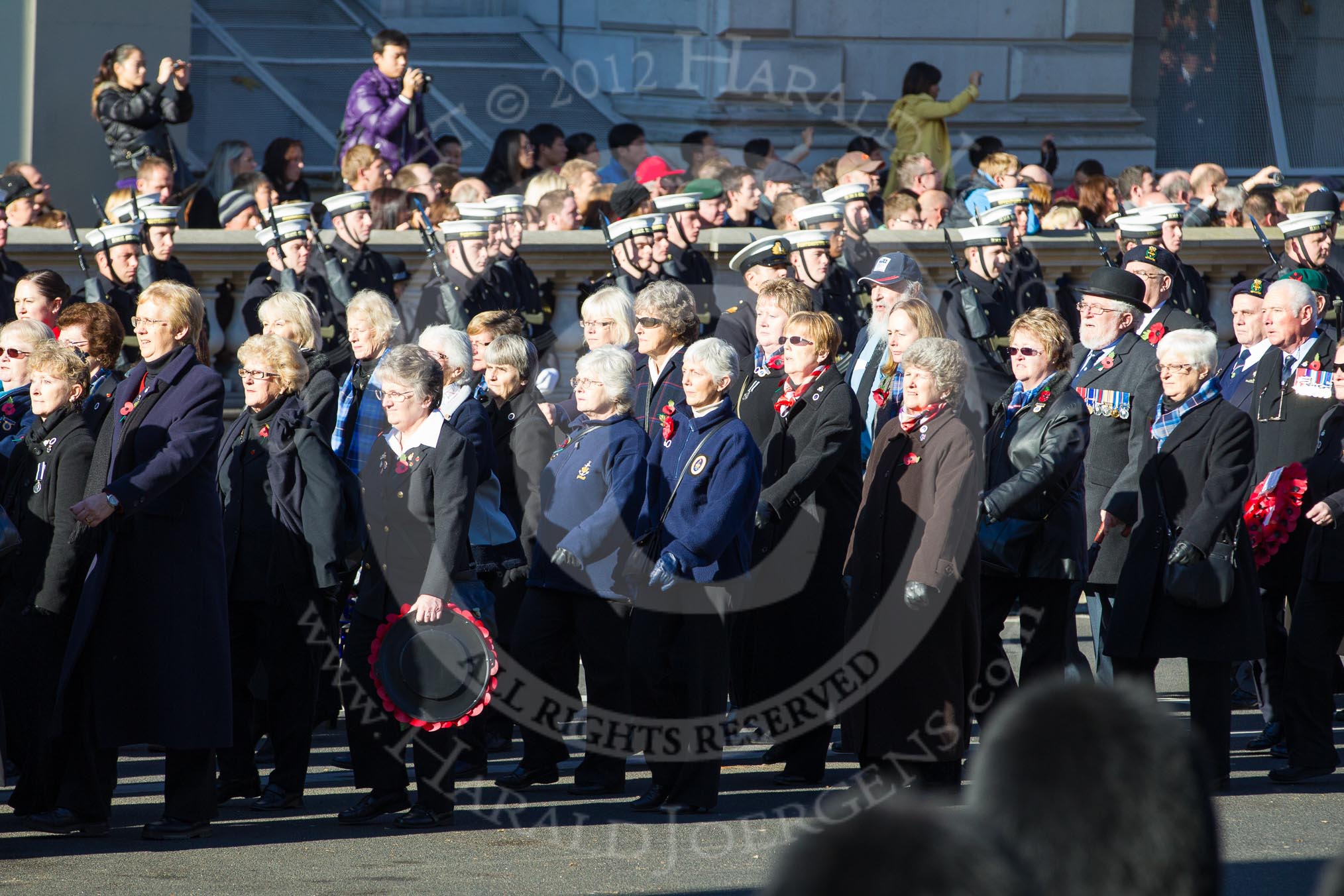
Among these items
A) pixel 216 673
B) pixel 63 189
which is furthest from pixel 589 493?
pixel 63 189

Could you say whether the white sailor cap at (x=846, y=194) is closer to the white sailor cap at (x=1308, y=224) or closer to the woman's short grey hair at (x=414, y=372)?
the white sailor cap at (x=1308, y=224)

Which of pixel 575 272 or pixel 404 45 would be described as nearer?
pixel 575 272

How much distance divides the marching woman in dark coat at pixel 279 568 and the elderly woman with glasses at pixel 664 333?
4.52 ft

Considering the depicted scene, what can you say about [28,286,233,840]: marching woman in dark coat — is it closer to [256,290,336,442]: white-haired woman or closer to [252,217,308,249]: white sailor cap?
[256,290,336,442]: white-haired woman

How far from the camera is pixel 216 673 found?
6.10 m

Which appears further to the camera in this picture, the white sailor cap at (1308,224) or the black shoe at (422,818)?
the white sailor cap at (1308,224)

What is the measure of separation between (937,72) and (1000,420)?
997 centimetres

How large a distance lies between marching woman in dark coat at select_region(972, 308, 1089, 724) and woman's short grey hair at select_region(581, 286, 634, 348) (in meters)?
1.51

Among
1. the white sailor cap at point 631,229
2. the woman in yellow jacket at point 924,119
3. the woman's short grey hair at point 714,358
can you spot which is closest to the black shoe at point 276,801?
the woman's short grey hair at point 714,358

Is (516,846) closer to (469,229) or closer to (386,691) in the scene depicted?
(386,691)

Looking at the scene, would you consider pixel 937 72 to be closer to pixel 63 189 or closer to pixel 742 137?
pixel 742 137

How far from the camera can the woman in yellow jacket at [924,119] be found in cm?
1636

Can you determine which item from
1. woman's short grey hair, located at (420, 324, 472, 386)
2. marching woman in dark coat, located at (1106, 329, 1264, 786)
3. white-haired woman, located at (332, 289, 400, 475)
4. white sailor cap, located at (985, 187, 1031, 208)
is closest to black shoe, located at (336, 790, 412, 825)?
white-haired woman, located at (332, 289, 400, 475)

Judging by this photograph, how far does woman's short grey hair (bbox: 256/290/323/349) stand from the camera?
7.65 m
